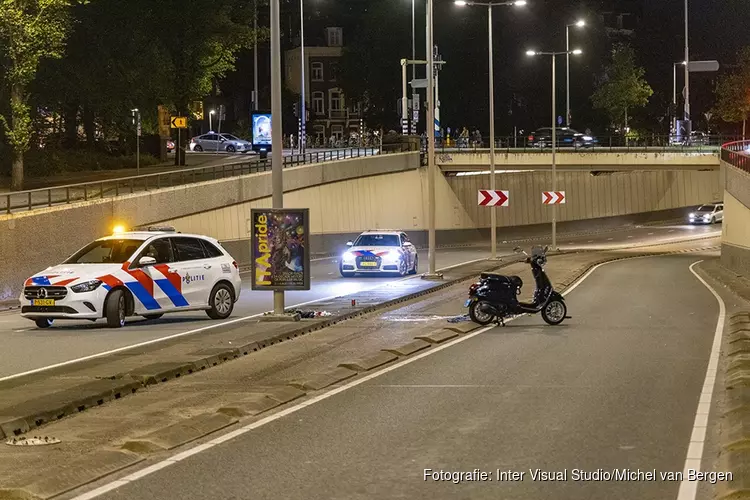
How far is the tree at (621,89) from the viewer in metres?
92.6

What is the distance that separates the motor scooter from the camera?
843 inches

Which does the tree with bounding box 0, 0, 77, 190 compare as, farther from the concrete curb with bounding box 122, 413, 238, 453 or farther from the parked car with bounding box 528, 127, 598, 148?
the parked car with bounding box 528, 127, 598, 148

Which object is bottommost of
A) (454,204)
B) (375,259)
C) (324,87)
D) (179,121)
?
(375,259)

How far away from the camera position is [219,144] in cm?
8394

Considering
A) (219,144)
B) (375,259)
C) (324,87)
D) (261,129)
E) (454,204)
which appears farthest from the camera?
(324,87)

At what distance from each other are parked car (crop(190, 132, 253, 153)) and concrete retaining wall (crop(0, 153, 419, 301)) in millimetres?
31346

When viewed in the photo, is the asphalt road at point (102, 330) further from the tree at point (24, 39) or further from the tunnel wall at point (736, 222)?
the tunnel wall at point (736, 222)

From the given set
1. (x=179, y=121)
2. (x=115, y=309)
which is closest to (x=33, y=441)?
(x=115, y=309)

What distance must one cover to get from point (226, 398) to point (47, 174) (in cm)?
4167

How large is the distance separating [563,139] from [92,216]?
1802 inches

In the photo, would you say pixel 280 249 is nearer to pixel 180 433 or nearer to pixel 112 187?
pixel 180 433

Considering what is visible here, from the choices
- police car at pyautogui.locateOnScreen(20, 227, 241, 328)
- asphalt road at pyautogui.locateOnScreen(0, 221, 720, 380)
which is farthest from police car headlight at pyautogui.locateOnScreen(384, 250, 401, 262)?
police car at pyautogui.locateOnScreen(20, 227, 241, 328)

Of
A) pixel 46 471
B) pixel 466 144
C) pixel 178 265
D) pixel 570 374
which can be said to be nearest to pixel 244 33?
pixel 466 144

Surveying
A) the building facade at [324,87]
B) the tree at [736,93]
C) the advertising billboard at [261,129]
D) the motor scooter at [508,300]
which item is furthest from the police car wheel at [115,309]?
the building facade at [324,87]
